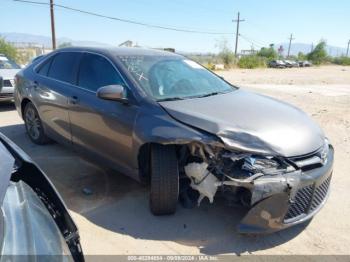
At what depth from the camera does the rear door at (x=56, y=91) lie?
4297 millimetres

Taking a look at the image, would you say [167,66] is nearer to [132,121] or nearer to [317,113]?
[132,121]

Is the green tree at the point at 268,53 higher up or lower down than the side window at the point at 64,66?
Answer: lower down

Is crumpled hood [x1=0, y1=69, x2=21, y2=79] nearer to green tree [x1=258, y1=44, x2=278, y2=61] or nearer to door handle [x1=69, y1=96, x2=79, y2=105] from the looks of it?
door handle [x1=69, y1=96, x2=79, y2=105]

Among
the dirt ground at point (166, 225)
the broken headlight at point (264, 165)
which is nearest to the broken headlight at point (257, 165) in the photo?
the broken headlight at point (264, 165)

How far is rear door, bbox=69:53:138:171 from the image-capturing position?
11.3 feet

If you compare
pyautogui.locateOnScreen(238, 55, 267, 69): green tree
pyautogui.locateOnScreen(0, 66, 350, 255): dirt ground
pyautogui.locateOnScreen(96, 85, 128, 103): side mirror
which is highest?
pyautogui.locateOnScreen(96, 85, 128, 103): side mirror

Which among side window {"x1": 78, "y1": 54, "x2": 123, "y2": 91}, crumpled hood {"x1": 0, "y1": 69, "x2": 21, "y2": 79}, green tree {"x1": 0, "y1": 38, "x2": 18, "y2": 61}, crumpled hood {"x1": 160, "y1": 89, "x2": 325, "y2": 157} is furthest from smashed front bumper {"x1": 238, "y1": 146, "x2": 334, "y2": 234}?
green tree {"x1": 0, "y1": 38, "x2": 18, "y2": 61}

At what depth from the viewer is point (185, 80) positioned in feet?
12.8

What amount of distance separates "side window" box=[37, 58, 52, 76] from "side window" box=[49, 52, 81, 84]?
12 centimetres

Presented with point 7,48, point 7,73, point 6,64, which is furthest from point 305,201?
point 7,48

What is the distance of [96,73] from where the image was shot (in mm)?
3936

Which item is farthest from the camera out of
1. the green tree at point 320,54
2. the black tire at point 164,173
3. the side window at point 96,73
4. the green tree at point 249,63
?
the green tree at point 320,54

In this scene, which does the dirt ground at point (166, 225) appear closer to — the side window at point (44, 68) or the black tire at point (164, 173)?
the black tire at point (164, 173)

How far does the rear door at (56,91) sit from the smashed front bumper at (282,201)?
8.69ft
